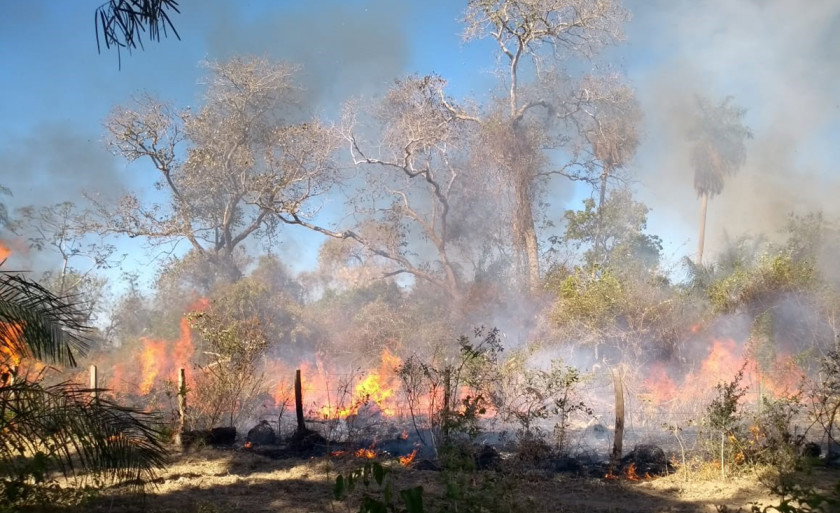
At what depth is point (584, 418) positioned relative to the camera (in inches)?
621

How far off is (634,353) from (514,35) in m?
13.2

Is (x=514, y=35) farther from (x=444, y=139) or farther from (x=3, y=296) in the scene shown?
(x=3, y=296)

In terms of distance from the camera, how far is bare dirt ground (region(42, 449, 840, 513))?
7527 millimetres

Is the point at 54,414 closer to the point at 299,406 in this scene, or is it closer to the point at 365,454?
the point at 365,454

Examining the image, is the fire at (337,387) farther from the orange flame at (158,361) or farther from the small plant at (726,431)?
the small plant at (726,431)

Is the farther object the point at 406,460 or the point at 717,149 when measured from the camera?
the point at 717,149

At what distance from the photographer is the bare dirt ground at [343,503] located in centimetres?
753

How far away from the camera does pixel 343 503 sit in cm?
768

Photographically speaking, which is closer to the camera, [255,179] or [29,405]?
[29,405]

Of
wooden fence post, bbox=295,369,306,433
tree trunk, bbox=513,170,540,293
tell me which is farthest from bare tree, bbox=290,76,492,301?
wooden fence post, bbox=295,369,306,433

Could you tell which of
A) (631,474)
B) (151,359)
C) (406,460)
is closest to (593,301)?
(631,474)

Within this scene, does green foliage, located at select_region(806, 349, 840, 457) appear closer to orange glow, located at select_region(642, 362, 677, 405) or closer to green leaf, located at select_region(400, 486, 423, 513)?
orange glow, located at select_region(642, 362, 677, 405)

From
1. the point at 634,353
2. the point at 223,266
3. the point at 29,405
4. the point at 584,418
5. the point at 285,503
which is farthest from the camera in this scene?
the point at 223,266

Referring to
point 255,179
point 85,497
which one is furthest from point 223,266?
point 85,497
